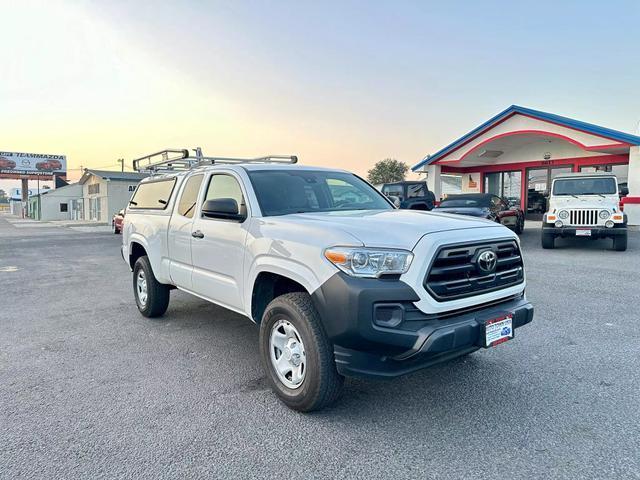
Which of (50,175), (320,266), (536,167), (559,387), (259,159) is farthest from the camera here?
(50,175)

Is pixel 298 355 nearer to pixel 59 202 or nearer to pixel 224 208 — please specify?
pixel 224 208

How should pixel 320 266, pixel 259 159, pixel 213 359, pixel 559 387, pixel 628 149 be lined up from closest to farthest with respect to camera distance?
pixel 320 266, pixel 559 387, pixel 213 359, pixel 259 159, pixel 628 149

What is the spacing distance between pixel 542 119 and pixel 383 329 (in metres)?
19.1

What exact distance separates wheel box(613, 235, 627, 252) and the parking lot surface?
6.66 meters

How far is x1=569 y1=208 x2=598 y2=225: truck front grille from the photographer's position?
1154 centimetres

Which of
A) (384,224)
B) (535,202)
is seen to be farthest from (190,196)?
(535,202)

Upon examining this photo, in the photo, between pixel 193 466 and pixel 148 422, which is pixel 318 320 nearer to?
pixel 193 466

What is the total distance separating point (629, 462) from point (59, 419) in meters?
3.74

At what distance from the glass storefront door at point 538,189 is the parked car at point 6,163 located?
242ft

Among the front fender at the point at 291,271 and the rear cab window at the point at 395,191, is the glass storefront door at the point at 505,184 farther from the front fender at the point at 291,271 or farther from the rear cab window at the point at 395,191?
the front fender at the point at 291,271

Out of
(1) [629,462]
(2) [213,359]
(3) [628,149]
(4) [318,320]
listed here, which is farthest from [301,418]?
(3) [628,149]

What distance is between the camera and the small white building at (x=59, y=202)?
50781 millimetres

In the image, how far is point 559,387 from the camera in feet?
12.2

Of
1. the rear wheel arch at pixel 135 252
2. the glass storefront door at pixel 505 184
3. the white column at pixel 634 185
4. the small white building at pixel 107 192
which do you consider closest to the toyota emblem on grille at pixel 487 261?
the rear wheel arch at pixel 135 252
